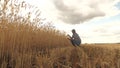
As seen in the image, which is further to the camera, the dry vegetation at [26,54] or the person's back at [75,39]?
the person's back at [75,39]

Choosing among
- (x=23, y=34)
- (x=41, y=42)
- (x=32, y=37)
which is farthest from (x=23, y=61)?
(x=41, y=42)

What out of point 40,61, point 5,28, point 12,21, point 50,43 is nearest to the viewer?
point 40,61

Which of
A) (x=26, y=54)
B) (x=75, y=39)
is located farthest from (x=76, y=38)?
(x=26, y=54)

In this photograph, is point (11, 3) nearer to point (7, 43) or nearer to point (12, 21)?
point (12, 21)

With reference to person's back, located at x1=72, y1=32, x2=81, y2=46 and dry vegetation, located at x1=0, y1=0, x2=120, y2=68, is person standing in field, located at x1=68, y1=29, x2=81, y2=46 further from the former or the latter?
dry vegetation, located at x1=0, y1=0, x2=120, y2=68

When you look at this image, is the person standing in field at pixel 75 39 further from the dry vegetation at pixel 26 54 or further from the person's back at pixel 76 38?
the dry vegetation at pixel 26 54

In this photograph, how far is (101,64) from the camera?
368cm

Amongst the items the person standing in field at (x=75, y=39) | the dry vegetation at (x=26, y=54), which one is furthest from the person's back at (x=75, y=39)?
the dry vegetation at (x=26, y=54)

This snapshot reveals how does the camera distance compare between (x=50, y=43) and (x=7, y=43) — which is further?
(x=50, y=43)

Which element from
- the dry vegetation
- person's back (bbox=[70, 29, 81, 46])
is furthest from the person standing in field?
the dry vegetation

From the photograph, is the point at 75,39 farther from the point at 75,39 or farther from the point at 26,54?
the point at 26,54

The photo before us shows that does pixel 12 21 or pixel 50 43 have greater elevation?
pixel 12 21

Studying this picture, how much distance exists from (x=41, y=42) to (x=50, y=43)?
67cm

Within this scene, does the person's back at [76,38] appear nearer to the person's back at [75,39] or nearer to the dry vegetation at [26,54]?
the person's back at [75,39]
